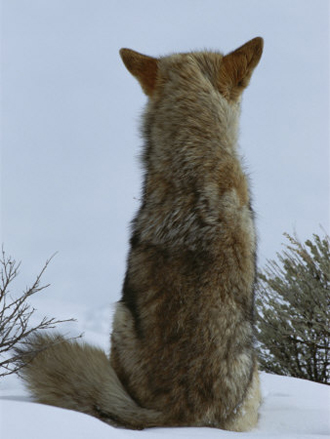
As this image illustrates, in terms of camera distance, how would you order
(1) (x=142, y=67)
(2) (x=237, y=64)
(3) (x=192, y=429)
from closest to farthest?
(3) (x=192, y=429) → (2) (x=237, y=64) → (1) (x=142, y=67)

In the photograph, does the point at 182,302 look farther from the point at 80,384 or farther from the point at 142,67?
the point at 142,67

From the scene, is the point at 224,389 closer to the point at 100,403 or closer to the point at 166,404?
the point at 166,404

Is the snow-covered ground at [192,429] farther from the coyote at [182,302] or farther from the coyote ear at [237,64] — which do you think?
the coyote ear at [237,64]

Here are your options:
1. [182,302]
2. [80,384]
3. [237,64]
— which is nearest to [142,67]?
[237,64]

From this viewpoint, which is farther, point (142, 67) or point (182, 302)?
point (142, 67)

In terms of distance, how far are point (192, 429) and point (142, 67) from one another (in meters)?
2.10

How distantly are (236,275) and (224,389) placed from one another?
581mm

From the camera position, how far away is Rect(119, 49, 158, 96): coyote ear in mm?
3359

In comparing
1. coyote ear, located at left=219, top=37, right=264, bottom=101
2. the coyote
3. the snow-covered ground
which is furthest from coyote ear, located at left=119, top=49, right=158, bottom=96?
the snow-covered ground

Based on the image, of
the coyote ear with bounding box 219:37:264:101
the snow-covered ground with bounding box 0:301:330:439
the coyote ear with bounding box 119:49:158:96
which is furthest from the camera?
the coyote ear with bounding box 119:49:158:96

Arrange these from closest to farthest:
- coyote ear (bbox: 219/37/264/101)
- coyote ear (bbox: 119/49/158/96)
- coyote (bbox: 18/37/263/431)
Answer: coyote (bbox: 18/37/263/431) → coyote ear (bbox: 219/37/264/101) → coyote ear (bbox: 119/49/158/96)

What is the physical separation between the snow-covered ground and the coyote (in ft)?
0.57

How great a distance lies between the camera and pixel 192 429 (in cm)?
268

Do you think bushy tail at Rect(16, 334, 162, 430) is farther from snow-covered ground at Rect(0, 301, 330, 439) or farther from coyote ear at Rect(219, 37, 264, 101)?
coyote ear at Rect(219, 37, 264, 101)
